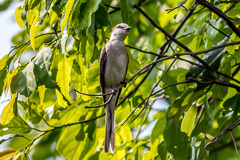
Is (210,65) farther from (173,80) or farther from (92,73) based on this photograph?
(92,73)

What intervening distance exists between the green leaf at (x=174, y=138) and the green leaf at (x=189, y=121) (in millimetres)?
163

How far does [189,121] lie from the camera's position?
3.54 metres

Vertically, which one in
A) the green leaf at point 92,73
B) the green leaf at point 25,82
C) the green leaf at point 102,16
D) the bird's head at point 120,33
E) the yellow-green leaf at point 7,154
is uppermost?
the green leaf at point 102,16

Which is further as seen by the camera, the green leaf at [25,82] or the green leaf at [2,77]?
Answer: the green leaf at [2,77]

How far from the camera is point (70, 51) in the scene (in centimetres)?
337

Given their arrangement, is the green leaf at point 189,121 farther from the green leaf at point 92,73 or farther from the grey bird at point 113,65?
the green leaf at point 92,73

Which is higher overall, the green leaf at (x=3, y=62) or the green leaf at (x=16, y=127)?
the green leaf at (x=3, y=62)

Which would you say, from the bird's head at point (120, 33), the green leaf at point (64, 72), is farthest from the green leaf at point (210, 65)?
the bird's head at point (120, 33)

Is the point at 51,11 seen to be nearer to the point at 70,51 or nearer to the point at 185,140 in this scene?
the point at 70,51

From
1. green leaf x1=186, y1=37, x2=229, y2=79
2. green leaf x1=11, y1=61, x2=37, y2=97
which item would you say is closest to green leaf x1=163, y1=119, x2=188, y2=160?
green leaf x1=186, y1=37, x2=229, y2=79

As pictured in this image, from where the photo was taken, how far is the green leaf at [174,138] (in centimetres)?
369

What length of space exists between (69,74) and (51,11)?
1.70ft

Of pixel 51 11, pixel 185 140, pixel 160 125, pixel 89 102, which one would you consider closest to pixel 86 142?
pixel 89 102

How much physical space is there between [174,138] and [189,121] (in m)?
0.25
